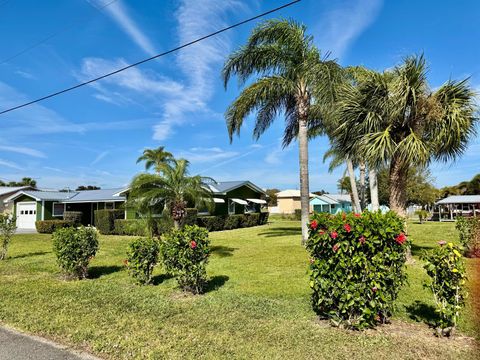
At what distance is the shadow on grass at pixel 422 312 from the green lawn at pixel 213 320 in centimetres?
1

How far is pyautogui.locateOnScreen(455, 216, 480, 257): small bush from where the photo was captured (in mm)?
11087

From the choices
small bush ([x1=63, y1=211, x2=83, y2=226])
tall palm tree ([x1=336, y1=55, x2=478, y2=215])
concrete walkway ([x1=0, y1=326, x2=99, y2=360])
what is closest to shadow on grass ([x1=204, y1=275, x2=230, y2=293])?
concrete walkway ([x1=0, y1=326, x2=99, y2=360])

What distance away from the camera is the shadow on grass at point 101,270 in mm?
9102

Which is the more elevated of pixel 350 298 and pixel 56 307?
pixel 350 298

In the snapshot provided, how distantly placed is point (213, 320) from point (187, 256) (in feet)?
5.82

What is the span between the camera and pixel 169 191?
1141 cm

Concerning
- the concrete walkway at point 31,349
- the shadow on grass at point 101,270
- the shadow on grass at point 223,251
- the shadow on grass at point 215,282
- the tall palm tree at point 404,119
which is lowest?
the concrete walkway at point 31,349

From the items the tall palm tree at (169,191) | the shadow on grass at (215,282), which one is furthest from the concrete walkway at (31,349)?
the tall palm tree at (169,191)

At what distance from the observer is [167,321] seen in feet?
17.0

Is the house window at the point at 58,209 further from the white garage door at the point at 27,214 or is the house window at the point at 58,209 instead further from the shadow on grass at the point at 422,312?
the shadow on grass at the point at 422,312

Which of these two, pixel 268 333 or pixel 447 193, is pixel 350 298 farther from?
pixel 447 193

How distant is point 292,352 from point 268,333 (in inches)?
25.0

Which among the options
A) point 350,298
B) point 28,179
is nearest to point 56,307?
point 350,298

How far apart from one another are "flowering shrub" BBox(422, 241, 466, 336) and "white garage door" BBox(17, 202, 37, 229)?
1277 inches
